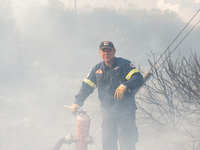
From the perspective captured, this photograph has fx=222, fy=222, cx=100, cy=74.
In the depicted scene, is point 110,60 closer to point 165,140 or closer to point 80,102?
point 80,102

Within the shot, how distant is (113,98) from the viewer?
3.33m

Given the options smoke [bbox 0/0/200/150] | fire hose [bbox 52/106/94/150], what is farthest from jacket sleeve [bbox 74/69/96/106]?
smoke [bbox 0/0/200/150]

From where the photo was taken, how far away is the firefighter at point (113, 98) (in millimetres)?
3240

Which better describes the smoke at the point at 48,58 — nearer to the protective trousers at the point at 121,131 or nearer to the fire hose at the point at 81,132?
the protective trousers at the point at 121,131

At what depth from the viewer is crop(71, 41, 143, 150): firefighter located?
3.24 metres

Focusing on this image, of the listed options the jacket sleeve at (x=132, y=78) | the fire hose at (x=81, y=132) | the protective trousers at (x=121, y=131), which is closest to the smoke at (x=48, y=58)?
the protective trousers at (x=121, y=131)

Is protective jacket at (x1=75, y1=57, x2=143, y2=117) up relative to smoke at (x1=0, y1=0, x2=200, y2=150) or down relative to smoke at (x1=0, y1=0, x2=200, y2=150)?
down

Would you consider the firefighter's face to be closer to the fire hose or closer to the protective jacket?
the protective jacket

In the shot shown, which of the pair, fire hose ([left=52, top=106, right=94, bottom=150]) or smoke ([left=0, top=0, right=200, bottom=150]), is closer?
fire hose ([left=52, top=106, right=94, bottom=150])

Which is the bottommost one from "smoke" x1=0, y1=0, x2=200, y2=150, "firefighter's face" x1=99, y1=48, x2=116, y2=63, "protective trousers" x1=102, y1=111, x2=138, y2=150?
"protective trousers" x1=102, y1=111, x2=138, y2=150

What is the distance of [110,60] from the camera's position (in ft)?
10.7

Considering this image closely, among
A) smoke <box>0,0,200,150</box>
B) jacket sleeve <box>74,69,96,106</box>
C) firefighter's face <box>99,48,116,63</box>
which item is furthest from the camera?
smoke <box>0,0,200,150</box>

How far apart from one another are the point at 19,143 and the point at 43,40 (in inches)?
660

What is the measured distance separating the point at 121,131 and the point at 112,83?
2.44 ft
